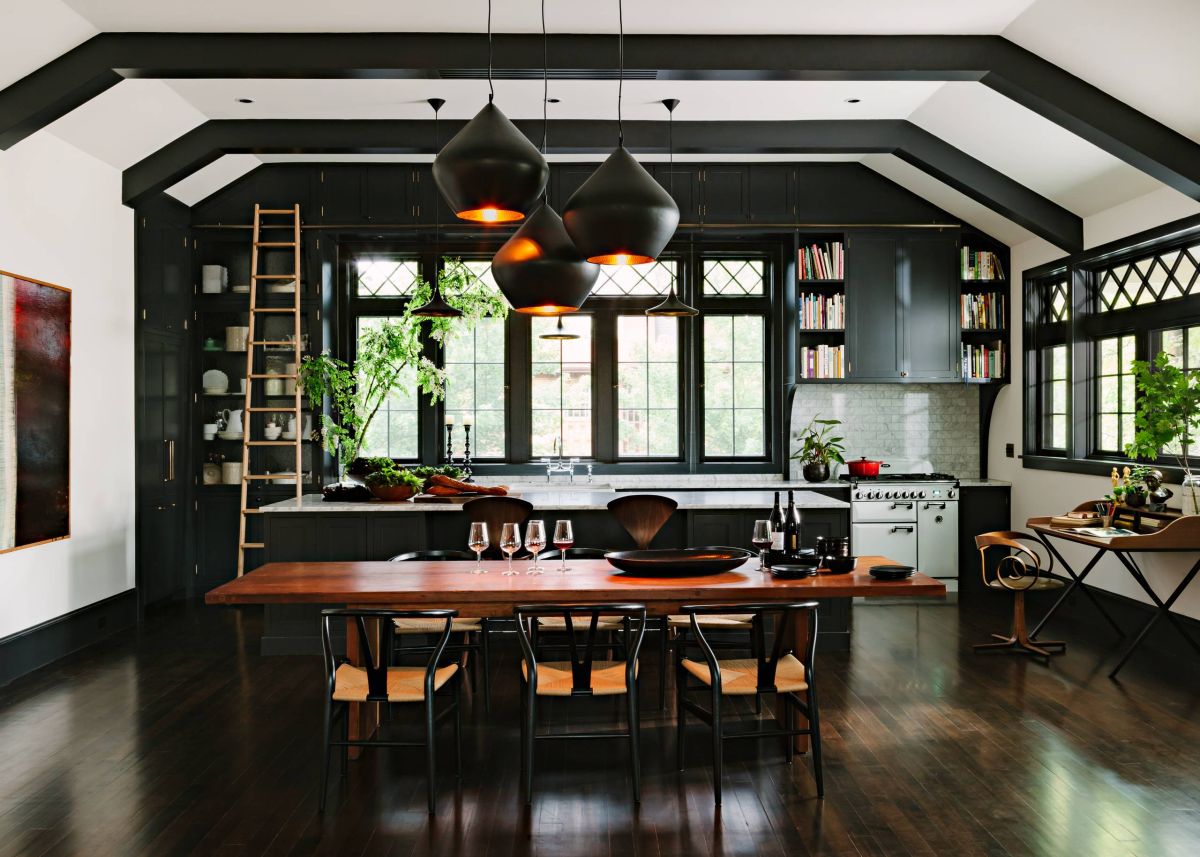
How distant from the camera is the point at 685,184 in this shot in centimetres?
811

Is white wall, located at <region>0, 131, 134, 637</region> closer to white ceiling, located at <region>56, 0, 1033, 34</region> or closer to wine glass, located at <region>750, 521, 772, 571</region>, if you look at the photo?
white ceiling, located at <region>56, 0, 1033, 34</region>

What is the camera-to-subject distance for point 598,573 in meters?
4.36

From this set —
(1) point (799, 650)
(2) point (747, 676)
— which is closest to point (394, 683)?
(2) point (747, 676)

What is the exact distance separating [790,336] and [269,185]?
4651 mm

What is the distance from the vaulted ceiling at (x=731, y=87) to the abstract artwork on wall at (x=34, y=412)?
1.17 meters

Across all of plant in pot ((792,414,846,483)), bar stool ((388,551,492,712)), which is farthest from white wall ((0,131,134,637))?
plant in pot ((792,414,846,483))

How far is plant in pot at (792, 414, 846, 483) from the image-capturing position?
27.1 ft

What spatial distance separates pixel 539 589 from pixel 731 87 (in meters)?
3.92

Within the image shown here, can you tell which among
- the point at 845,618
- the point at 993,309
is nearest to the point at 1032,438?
the point at 993,309

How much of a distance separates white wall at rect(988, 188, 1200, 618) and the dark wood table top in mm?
3136

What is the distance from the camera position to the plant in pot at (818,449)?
27.1 ft

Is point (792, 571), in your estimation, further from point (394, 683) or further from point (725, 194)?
point (725, 194)

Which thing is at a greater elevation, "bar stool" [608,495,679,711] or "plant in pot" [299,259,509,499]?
"plant in pot" [299,259,509,499]

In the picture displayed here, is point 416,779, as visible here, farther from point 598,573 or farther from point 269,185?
point 269,185
